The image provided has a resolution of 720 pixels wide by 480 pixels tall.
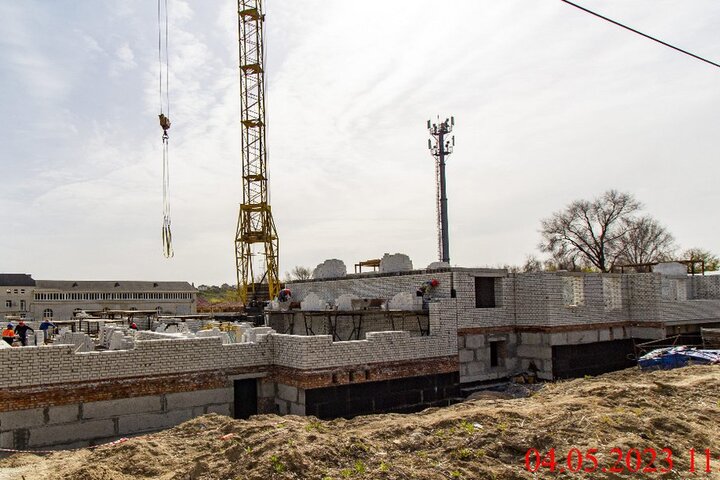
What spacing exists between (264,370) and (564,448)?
779cm

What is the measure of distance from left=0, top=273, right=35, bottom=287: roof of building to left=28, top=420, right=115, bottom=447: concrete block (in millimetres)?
56844

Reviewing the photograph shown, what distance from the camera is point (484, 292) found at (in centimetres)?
1872

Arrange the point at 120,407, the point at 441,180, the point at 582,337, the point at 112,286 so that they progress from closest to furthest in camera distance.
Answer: the point at 120,407 < the point at 582,337 < the point at 441,180 < the point at 112,286

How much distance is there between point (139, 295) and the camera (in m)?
65.3

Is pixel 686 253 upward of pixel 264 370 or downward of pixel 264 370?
upward

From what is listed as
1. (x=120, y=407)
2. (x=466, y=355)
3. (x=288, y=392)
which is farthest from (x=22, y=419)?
(x=466, y=355)

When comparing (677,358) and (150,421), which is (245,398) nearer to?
(150,421)

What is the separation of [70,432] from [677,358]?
17.8 m

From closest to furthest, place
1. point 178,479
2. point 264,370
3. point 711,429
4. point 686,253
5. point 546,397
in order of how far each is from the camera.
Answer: point 178,479 → point 711,429 → point 546,397 → point 264,370 → point 686,253

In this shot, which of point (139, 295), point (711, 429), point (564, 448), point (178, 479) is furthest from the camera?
point (139, 295)

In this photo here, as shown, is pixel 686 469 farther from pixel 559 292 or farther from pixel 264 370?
pixel 559 292

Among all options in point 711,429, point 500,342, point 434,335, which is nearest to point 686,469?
point 711,429

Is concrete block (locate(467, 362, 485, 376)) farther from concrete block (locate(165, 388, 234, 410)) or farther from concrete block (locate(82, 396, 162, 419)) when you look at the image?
concrete block (locate(82, 396, 162, 419))

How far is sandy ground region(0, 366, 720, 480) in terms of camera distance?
25.5 feet
